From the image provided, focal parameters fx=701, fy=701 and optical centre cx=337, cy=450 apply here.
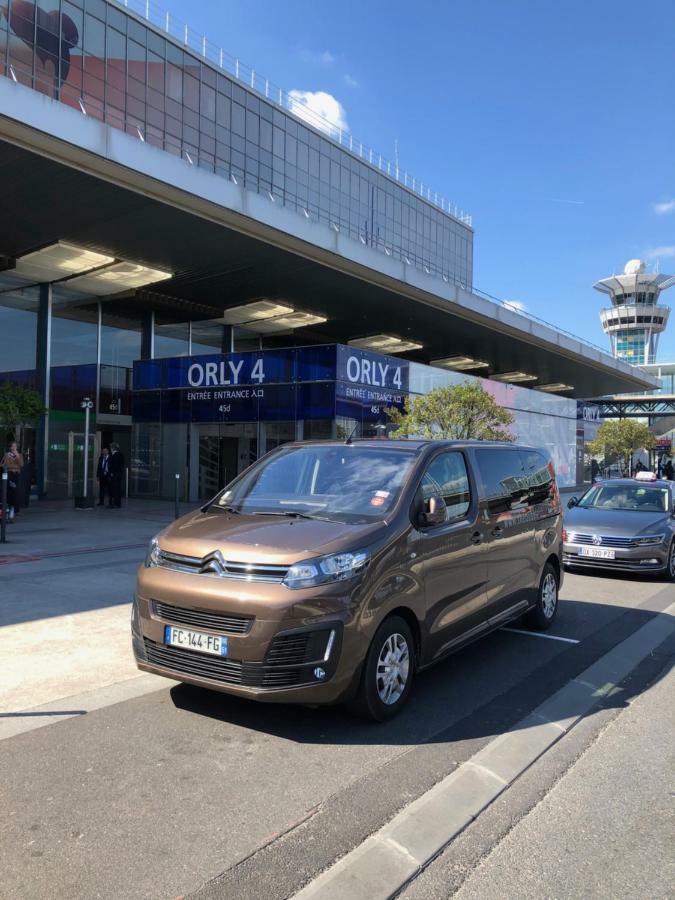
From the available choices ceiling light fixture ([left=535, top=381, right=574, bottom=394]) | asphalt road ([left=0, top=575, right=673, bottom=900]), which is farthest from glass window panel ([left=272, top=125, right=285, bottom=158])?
asphalt road ([left=0, top=575, right=673, bottom=900])

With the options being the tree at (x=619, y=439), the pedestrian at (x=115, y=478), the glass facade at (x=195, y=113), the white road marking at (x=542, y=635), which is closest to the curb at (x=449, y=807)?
the white road marking at (x=542, y=635)

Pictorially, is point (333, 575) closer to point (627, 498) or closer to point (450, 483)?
point (450, 483)

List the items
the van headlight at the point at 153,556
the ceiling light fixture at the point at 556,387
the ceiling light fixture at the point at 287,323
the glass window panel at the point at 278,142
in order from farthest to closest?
the ceiling light fixture at the point at 556,387, the glass window panel at the point at 278,142, the ceiling light fixture at the point at 287,323, the van headlight at the point at 153,556

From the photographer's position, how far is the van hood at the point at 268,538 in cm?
424

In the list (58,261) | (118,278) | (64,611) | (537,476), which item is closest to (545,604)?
(537,476)

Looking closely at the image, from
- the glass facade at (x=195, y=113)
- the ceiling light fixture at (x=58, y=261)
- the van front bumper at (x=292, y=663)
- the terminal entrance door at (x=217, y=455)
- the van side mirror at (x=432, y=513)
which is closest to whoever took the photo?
the van front bumper at (x=292, y=663)

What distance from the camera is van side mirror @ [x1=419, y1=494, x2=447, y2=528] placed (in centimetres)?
487

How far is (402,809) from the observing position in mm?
3379

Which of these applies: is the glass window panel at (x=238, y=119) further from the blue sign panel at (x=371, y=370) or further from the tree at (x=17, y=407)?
the tree at (x=17, y=407)

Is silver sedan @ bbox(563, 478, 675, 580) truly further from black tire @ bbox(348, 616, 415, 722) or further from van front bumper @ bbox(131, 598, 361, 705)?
van front bumper @ bbox(131, 598, 361, 705)

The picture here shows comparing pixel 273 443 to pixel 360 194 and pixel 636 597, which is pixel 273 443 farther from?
pixel 360 194

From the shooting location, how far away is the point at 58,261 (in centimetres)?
2227

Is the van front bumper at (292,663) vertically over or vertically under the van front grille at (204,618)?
under

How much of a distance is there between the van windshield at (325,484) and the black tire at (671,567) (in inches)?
268
